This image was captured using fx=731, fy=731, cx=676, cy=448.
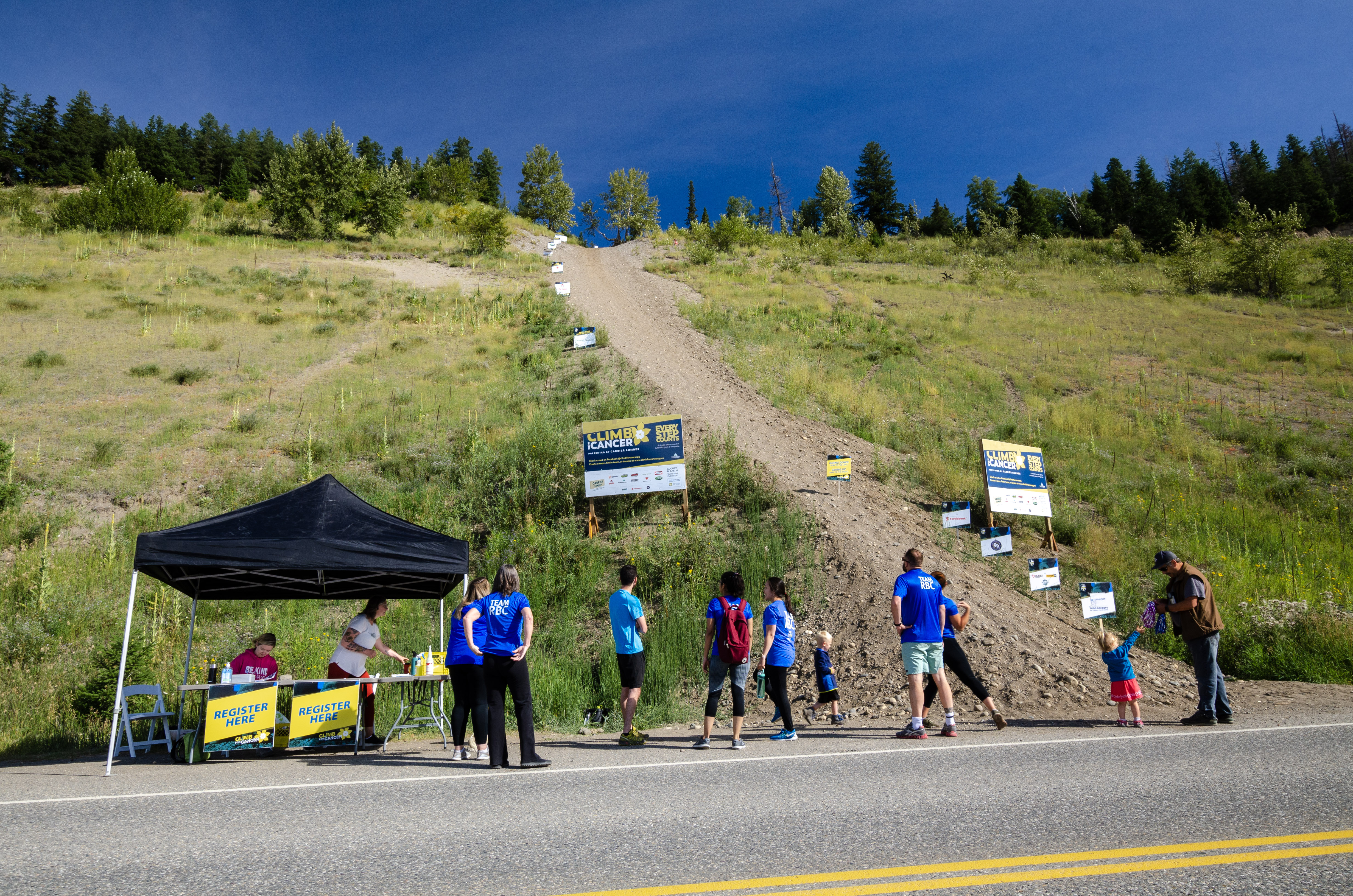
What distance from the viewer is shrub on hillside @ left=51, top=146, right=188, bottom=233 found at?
3869 centimetres

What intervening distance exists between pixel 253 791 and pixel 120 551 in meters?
10.3

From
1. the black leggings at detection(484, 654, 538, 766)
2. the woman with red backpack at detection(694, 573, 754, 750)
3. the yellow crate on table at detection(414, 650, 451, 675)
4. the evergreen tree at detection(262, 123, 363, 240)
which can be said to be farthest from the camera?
the evergreen tree at detection(262, 123, 363, 240)

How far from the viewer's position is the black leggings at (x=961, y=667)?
8.48 m

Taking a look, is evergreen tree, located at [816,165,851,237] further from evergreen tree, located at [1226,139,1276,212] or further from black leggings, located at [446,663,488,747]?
black leggings, located at [446,663,488,747]

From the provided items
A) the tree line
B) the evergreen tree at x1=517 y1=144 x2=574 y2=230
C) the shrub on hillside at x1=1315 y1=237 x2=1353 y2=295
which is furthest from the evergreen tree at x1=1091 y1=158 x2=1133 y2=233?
the evergreen tree at x1=517 y1=144 x2=574 y2=230

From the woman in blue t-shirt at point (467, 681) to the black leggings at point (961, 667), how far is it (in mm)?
4973

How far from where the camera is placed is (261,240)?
43.0 meters

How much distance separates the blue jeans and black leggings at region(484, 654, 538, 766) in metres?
7.35

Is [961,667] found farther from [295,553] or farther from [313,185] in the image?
[313,185]

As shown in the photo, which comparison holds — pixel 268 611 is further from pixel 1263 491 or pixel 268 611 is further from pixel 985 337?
pixel 985 337

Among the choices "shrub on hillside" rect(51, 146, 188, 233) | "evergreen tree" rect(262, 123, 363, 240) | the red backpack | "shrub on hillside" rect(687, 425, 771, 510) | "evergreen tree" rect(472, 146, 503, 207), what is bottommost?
the red backpack

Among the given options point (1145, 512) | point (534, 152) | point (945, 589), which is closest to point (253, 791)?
point (945, 589)

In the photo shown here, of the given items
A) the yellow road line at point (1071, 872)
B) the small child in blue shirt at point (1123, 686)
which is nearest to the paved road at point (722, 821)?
the yellow road line at point (1071, 872)

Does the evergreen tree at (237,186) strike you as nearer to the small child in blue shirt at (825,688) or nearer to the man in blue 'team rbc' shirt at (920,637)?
the small child in blue shirt at (825,688)
